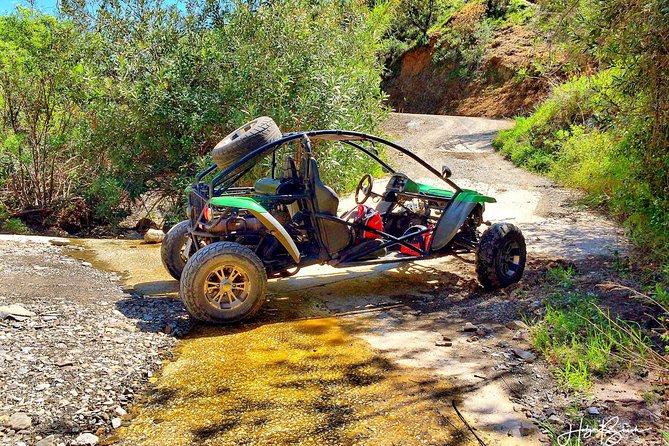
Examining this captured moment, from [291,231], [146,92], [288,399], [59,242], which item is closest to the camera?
[288,399]

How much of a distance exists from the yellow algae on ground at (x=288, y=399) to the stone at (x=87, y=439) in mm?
127

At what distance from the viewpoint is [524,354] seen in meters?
4.23

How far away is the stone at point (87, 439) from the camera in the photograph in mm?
3053

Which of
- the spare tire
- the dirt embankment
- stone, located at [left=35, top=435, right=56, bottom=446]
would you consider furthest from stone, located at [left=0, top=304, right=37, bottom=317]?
the dirt embankment

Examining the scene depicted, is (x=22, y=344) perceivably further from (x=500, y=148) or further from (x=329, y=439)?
(x=500, y=148)

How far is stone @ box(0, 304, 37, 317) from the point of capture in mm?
4680

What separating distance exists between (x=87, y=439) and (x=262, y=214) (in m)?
2.44

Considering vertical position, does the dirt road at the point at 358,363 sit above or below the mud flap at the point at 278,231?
below

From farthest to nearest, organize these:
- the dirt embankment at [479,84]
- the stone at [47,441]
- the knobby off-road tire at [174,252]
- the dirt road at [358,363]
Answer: the dirt embankment at [479,84] → the knobby off-road tire at [174,252] → the dirt road at [358,363] → the stone at [47,441]

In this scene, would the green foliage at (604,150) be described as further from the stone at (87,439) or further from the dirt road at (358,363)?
the stone at (87,439)

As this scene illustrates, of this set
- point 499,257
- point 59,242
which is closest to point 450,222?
point 499,257

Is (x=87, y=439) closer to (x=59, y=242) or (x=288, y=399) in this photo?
(x=288, y=399)

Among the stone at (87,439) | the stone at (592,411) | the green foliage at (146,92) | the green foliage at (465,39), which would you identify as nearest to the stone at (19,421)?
the stone at (87,439)

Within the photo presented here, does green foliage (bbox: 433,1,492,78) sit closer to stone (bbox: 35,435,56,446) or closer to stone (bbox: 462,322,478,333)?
stone (bbox: 462,322,478,333)
